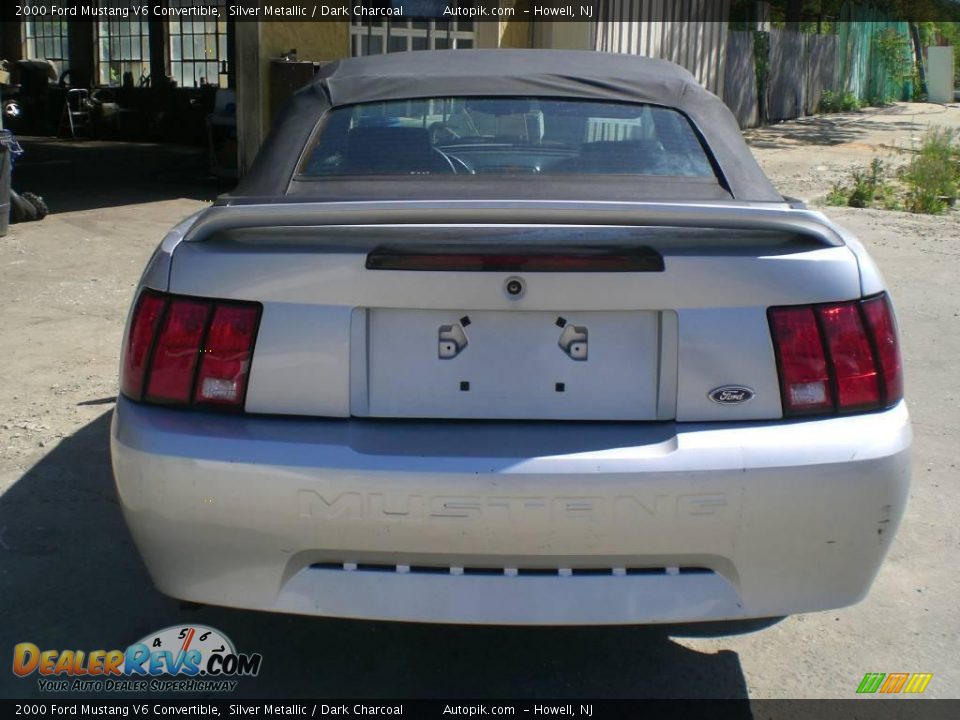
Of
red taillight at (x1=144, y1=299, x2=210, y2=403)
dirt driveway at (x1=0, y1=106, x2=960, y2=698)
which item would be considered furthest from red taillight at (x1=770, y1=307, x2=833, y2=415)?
red taillight at (x1=144, y1=299, x2=210, y2=403)

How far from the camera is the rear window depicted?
3.61m

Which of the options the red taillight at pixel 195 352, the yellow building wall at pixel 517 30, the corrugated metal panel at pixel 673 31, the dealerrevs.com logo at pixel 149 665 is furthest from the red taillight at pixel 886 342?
the corrugated metal panel at pixel 673 31

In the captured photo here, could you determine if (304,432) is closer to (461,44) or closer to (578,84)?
(578,84)

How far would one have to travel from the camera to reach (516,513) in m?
2.52

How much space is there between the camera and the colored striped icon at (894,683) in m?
3.16

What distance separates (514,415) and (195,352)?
0.79 metres

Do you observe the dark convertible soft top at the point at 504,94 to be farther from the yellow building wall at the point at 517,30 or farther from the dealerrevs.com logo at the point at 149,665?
the yellow building wall at the point at 517,30

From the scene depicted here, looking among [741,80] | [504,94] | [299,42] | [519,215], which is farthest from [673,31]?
[519,215]

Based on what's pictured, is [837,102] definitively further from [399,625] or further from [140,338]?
[140,338]

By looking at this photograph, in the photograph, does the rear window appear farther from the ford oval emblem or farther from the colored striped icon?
the colored striped icon

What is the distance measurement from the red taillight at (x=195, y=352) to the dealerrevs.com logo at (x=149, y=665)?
34.5 inches

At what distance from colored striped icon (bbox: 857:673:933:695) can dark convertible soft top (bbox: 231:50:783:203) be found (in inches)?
57.0

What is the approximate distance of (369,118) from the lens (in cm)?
380

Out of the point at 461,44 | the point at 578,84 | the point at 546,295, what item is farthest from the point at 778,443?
the point at 461,44
